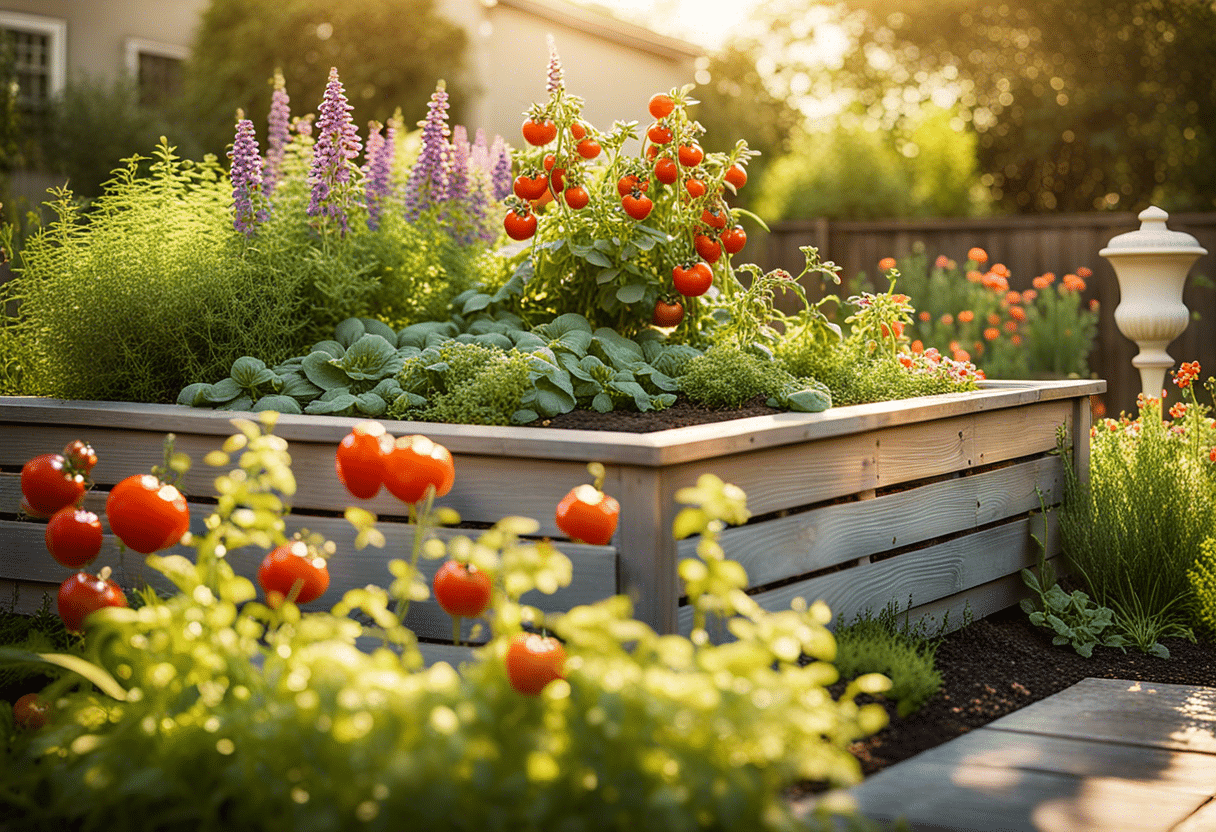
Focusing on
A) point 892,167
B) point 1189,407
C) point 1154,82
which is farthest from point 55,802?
point 1154,82

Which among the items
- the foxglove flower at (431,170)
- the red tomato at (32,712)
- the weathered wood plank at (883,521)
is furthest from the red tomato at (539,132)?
the red tomato at (32,712)

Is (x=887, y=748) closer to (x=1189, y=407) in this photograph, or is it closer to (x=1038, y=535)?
(x=1038, y=535)

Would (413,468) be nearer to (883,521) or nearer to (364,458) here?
(364,458)

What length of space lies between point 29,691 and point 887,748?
6.21ft

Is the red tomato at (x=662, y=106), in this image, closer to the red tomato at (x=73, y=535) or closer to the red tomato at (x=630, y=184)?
the red tomato at (x=630, y=184)

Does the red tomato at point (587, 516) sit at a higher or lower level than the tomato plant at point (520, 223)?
lower

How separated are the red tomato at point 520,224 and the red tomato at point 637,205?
0.30 metres

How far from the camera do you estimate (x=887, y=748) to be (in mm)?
2412

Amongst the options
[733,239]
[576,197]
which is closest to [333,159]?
[576,197]

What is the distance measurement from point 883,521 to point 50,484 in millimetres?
1972

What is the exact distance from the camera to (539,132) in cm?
351

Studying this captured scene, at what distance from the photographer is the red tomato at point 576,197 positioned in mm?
3555

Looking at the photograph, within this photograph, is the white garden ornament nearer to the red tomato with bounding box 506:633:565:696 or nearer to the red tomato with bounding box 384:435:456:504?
the red tomato with bounding box 384:435:456:504

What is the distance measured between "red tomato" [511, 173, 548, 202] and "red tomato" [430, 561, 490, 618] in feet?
5.62
